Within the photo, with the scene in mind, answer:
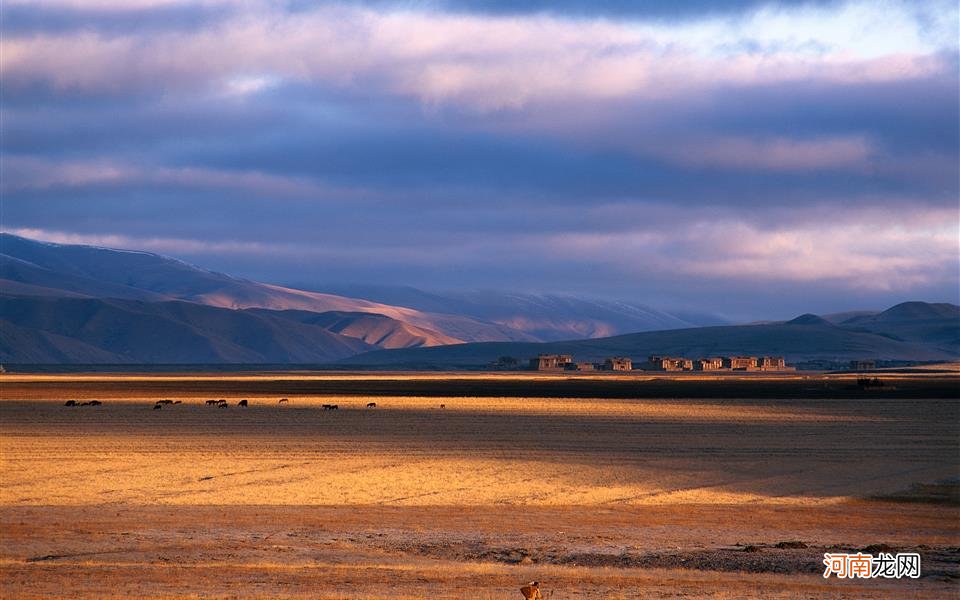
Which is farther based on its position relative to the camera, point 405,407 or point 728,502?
point 405,407

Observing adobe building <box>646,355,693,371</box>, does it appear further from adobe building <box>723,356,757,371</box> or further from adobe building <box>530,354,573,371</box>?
adobe building <box>530,354,573,371</box>

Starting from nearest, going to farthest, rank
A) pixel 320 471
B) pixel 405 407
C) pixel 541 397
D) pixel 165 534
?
1. pixel 165 534
2. pixel 320 471
3. pixel 405 407
4. pixel 541 397

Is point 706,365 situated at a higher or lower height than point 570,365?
higher

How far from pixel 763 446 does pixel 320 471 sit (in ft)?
40.4

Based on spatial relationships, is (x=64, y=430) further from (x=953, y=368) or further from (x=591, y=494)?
(x=953, y=368)

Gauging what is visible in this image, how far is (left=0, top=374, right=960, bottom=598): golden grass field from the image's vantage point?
516 inches

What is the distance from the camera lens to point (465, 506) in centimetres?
1942

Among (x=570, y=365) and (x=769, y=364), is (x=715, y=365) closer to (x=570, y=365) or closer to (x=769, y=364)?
(x=769, y=364)

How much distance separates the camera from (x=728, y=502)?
20.1m

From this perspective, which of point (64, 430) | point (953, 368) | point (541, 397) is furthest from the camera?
point (953, 368)

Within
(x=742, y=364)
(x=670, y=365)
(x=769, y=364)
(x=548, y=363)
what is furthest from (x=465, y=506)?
(x=769, y=364)

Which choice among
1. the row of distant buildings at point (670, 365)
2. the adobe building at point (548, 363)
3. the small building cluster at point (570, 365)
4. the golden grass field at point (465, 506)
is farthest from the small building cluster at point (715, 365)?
the golden grass field at point (465, 506)

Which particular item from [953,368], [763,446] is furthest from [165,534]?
[953,368]

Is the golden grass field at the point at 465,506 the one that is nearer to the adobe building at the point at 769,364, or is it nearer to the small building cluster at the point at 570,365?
the small building cluster at the point at 570,365
